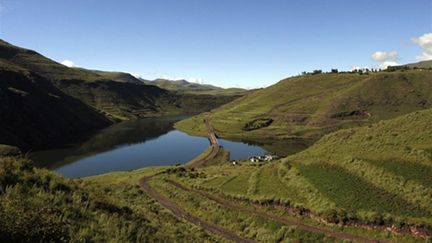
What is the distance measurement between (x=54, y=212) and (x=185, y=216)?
108 ft

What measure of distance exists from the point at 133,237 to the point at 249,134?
169 m

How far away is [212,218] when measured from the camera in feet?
149

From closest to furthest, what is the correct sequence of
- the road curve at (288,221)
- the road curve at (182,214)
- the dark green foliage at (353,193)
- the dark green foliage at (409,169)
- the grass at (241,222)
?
the road curve at (288,221) < the dark green foliage at (353,193) < the grass at (241,222) < the dark green foliage at (409,169) < the road curve at (182,214)

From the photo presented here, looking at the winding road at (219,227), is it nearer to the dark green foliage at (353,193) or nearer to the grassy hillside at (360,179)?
the grassy hillside at (360,179)

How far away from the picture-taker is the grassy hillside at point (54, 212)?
12320 millimetres

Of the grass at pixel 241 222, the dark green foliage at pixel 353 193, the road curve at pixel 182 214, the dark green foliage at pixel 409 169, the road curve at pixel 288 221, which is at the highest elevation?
the dark green foliage at pixel 409 169

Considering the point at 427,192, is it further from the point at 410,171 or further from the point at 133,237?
the point at 133,237

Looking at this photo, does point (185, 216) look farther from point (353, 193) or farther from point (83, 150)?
point (83, 150)

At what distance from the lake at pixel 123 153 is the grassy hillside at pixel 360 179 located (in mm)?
68617

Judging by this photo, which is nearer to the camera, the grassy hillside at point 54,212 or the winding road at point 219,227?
the grassy hillside at point 54,212

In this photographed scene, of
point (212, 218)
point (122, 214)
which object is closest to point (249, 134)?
point (212, 218)

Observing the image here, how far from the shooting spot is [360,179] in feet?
146

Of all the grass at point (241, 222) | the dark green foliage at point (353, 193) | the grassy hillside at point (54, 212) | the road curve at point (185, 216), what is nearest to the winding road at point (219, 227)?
the road curve at point (185, 216)

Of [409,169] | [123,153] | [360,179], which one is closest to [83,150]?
[123,153]
